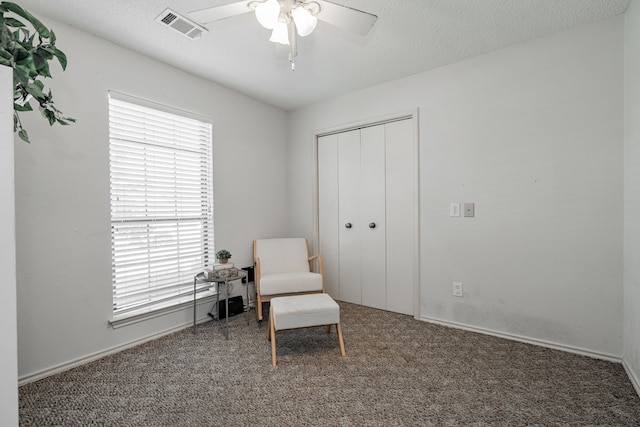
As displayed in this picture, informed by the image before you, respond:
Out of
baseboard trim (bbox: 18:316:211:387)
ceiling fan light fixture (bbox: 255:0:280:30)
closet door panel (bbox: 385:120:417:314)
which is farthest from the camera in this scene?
closet door panel (bbox: 385:120:417:314)

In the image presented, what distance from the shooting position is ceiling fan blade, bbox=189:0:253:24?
159cm

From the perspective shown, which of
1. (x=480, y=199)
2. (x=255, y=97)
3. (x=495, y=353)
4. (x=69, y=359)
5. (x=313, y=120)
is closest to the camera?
(x=69, y=359)

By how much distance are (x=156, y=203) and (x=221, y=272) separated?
32.5 inches

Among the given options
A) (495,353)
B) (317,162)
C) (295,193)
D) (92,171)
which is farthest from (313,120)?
(495,353)

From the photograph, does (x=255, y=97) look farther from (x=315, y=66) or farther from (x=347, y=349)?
(x=347, y=349)

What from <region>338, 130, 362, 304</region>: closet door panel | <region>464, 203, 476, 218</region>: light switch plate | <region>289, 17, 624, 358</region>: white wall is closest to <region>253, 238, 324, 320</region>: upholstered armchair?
<region>338, 130, 362, 304</region>: closet door panel

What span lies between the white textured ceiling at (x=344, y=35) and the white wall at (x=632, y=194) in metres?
0.30

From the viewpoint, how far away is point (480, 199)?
265cm

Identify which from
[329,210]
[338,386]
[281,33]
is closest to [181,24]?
[281,33]

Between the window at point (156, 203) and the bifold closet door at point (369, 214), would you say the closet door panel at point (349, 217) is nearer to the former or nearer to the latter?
the bifold closet door at point (369, 214)

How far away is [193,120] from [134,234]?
1203mm

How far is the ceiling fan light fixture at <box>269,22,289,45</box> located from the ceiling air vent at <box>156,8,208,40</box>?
77 centimetres

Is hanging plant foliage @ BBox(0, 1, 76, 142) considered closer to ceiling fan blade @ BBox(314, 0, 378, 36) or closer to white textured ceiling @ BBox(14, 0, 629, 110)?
white textured ceiling @ BBox(14, 0, 629, 110)

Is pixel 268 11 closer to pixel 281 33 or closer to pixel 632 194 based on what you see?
pixel 281 33
